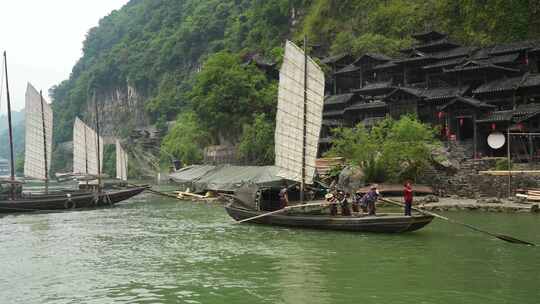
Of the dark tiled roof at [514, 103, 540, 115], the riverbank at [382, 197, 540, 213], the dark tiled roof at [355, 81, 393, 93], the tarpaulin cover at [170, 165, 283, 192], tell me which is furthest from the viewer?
the dark tiled roof at [355, 81, 393, 93]

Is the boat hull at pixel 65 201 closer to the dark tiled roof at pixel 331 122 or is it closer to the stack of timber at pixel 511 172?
the dark tiled roof at pixel 331 122

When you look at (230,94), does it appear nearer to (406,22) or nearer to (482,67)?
Answer: (406,22)

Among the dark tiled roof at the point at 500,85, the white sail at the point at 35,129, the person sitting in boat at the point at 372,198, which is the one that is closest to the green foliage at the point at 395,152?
the dark tiled roof at the point at 500,85

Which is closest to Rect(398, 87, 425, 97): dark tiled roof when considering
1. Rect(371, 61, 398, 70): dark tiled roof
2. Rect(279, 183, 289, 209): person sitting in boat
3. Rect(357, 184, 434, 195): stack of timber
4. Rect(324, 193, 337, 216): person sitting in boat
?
Rect(371, 61, 398, 70): dark tiled roof

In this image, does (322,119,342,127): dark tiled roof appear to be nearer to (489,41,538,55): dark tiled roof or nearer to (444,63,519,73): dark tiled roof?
(444,63,519,73): dark tiled roof

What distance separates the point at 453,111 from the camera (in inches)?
1492

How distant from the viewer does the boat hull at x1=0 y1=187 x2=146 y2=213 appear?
31.9 meters

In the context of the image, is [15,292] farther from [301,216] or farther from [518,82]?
[518,82]

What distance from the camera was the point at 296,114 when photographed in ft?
75.6

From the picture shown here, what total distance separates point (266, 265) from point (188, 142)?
48241 millimetres

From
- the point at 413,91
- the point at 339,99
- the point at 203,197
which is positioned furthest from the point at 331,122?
the point at 203,197

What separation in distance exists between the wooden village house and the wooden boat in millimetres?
16213

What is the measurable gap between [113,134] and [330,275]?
3929 inches

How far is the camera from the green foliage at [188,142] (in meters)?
59.8
